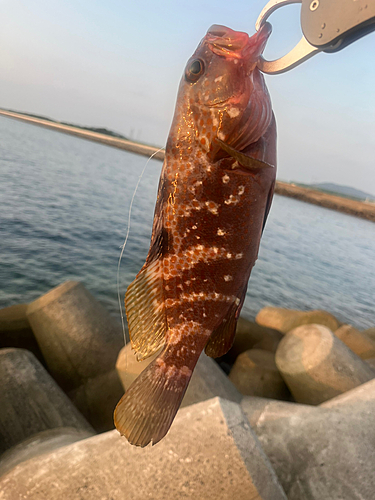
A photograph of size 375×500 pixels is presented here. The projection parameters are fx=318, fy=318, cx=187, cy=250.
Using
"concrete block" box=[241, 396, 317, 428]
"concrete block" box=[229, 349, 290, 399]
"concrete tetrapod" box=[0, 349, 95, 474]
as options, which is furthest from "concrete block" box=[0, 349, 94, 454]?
"concrete block" box=[229, 349, 290, 399]

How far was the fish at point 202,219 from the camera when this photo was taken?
4.10 feet

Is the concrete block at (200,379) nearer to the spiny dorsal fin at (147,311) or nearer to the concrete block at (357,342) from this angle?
the spiny dorsal fin at (147,311)

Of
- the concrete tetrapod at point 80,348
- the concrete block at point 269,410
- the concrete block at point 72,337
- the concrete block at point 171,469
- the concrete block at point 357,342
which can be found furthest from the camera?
the concrete block at point 357,342

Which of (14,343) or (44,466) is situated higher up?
(44,466)

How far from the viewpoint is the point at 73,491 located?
230cm

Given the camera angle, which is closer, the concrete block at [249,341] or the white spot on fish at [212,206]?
the white spot on fish at [212,206]

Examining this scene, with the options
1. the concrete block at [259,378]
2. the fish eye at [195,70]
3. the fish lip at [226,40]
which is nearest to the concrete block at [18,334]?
the concrete block at [259,378]

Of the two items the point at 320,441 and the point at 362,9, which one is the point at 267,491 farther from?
the point at 362,9

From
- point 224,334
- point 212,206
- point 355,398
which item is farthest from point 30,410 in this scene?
point 212,206

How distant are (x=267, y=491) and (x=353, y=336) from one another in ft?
19.0

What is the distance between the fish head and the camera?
4.04ft

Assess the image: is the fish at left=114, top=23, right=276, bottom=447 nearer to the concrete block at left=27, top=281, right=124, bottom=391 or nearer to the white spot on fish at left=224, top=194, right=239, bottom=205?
the white spot on fish at left=224, top=194, right=239, bottom=205

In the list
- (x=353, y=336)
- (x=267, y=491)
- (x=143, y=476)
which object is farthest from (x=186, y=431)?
(x=353, y=336)

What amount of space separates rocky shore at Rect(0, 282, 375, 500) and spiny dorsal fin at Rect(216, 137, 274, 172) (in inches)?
82.1
